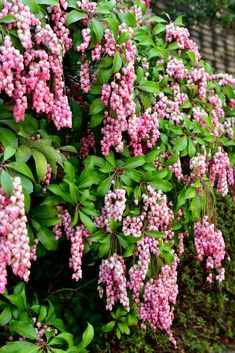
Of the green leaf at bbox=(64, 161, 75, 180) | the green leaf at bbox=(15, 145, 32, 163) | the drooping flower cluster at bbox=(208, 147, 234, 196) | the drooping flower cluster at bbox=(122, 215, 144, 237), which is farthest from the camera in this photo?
the drooping flower cluster at bbox=(208, 147, 234, 196)

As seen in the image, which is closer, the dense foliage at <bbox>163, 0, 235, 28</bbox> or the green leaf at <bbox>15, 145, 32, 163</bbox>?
the green leaf at <bbox>15, 145, 32, 163</bbox>

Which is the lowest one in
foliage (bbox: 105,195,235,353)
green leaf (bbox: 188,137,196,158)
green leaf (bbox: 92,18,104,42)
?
foliage (bbox: 105,195,235,353)

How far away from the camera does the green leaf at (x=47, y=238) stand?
2.78 m

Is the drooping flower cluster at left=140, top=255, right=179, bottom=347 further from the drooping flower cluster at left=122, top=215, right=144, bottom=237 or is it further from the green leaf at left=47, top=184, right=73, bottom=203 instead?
the green leaf at left=47, top=184, right=73, bottom=203

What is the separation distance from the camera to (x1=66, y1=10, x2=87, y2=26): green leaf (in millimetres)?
2531

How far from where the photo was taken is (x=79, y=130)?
3.16 metres

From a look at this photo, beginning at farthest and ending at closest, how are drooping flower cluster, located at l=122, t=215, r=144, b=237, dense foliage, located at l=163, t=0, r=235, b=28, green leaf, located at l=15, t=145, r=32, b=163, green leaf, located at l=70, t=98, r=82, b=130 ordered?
dense foliage, located at l=163, t=0, r=235, b=28
green leaf, located at l=70, t=98, r=82, b=130
drooping flower cluster, located at l=122, t=215, r=144, b=237
green leaf, located at l=15, t=145, r=32, b=163

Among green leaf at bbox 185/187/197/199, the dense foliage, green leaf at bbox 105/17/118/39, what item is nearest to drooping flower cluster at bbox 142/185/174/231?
green leaf at bbox 185/187/197/199

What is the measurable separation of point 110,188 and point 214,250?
0.76 metres

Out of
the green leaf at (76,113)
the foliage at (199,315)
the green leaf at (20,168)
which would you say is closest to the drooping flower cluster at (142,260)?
the green leaf at (76,113)

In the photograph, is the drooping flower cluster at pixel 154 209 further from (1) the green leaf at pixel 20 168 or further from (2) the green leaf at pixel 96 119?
(1) the green leaf at pixel 20 168

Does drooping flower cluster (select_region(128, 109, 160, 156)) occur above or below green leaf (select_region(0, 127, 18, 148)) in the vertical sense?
below

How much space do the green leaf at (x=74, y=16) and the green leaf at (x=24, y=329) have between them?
1.48 metres

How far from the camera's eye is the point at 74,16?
8.38 ft
